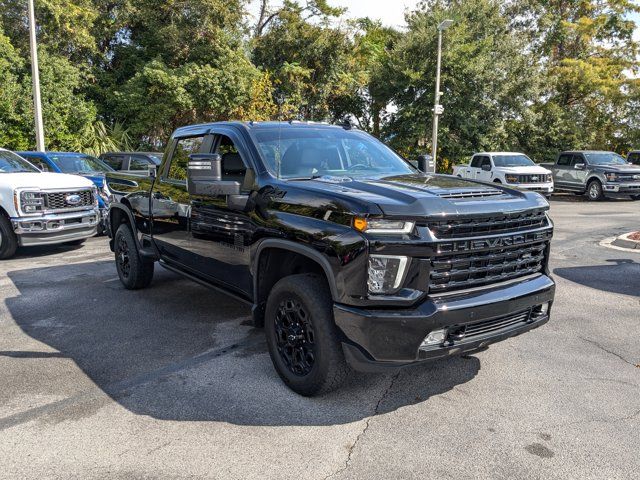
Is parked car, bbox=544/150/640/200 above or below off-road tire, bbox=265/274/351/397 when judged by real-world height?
above

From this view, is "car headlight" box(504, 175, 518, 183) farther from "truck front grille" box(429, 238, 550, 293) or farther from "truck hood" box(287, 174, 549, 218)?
"truck front grille" box(429, 238, 550, 293)

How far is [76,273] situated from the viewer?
300 inches

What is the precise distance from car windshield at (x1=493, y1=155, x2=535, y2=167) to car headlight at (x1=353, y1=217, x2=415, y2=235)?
55.3ft

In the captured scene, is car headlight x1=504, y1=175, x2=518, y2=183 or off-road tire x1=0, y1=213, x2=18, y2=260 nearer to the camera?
off-road tire x1=0, y1=213, x2=18, y2=260

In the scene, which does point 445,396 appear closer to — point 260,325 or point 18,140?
point 260,325

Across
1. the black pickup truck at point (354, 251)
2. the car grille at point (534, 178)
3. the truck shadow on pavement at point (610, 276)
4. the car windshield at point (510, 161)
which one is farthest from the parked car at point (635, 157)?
the black pickup truck at point (354, 251)

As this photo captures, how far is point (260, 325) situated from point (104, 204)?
8346mm

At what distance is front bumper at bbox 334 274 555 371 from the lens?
3.07 meters

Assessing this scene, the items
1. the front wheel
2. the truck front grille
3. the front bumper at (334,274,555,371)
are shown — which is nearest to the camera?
the front bumper at (334,274,555,371)

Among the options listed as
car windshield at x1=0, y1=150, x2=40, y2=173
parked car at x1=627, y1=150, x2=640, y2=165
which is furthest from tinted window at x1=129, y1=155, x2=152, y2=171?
parked car at x1=627, y1=150, x2=640, y2=165

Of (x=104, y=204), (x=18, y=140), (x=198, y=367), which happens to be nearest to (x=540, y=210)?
(x=198, y=367)

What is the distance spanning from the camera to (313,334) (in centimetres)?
342

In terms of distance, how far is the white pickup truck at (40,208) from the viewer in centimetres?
852

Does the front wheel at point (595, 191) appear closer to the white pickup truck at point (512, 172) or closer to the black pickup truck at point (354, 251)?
the white pickup truck at point (512, 172)
